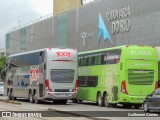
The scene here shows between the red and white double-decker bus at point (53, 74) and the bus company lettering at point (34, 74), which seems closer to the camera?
the red and white double-decker bus at point (53, 74)

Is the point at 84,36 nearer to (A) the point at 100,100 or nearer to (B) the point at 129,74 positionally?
(A) the point at 100,100

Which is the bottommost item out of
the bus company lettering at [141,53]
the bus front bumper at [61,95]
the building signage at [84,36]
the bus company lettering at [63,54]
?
the bus front bumper at [61,95]

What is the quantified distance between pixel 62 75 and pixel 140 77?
6499 mm

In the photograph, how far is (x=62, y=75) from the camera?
105ft

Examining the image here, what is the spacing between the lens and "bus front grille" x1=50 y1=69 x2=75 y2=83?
31875 mm

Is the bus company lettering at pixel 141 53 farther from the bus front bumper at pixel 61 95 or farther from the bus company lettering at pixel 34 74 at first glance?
the bus company lettering at pixel 34 74

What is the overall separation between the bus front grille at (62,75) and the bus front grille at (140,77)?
5.97m

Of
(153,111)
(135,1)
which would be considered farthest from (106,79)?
(135,1)

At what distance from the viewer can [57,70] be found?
3200 centimetres

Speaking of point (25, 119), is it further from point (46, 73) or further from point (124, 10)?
point (124, 10)

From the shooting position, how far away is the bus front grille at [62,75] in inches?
1255

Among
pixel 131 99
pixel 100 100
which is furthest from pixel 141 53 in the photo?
pixel 100 100

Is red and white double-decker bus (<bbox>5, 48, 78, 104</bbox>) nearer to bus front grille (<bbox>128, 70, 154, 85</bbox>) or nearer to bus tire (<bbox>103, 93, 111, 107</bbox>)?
bus tire (<bbox>103, 93, 111, 107</bbox>)

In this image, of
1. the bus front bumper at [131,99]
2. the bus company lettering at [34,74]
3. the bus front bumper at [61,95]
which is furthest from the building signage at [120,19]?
the bus front bumper at [131,99]
